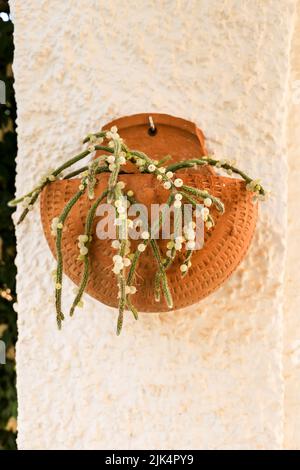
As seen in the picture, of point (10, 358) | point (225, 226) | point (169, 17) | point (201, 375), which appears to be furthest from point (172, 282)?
point (10, 358)

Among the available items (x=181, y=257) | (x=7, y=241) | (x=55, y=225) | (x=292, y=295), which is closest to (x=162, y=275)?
(x=181, y=257)

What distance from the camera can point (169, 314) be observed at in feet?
3.16

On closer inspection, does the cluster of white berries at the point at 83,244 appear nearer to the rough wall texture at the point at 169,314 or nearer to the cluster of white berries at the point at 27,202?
the cluster of white berries at the point at 27,202

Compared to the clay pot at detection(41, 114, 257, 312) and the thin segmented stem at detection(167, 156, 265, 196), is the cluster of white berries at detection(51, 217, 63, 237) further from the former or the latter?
the thin segmented stem at detection(167, 156, 265, 196)

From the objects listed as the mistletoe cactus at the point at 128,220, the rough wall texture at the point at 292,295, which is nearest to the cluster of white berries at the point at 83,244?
the mistletoe cactus at the point at 128,220

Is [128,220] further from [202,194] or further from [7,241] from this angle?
[7,241]

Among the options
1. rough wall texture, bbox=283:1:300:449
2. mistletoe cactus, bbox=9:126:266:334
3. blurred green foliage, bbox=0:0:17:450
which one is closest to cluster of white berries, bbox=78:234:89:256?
mistletoe cactus, bbox=9:126:266:334

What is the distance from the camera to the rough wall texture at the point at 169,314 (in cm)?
95

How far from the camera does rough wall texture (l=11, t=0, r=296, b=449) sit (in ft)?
3.13

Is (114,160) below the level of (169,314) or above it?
above

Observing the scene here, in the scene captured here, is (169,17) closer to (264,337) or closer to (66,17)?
(66,17)

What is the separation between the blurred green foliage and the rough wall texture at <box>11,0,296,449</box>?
0.43m

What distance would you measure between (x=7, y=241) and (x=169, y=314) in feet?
2.13

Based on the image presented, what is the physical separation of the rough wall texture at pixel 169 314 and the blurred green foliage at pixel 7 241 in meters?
0.43
